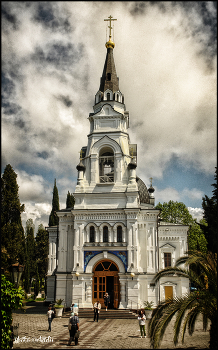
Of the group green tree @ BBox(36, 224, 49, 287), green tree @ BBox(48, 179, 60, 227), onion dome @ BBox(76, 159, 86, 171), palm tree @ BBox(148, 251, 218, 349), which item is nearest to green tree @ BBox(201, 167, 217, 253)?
onion dome @ BBox(76, 159, 86, 171)

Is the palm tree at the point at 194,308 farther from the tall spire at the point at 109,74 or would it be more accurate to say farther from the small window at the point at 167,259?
the tall spire at the point at 109,74

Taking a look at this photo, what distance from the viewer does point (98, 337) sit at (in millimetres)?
17125

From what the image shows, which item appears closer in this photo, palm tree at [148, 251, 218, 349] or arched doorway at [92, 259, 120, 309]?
palm tree at [148, 251, 218, 349]

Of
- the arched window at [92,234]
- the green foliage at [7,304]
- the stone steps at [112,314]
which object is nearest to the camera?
the green foliage at [7,304]

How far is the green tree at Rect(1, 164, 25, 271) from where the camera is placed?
33.1m

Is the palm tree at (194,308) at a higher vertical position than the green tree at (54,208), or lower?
lower

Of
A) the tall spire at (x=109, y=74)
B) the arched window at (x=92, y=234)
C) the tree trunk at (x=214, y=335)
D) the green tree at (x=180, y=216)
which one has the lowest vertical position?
the tree trunk at (x=214, y=335)

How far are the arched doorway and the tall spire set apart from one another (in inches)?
684

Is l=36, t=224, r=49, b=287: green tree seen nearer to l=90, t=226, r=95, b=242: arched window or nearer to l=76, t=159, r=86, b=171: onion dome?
l=90, t=226, r=95, b=242: arched window

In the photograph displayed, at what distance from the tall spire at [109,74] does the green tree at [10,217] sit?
13879mm

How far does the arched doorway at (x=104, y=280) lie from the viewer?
88.7 ft

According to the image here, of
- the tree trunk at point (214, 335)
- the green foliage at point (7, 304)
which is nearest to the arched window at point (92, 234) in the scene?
the green foliage at point (7, 304)

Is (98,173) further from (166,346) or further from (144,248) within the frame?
(166,346)

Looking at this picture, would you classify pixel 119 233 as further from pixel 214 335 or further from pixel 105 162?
pixel 214 335
